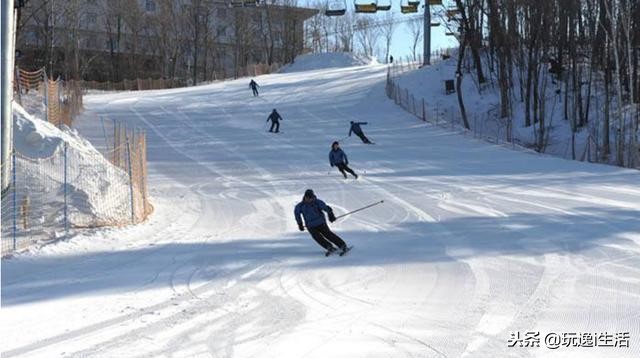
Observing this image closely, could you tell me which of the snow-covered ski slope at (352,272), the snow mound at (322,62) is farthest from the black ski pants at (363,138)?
the snow mound at (322,62)

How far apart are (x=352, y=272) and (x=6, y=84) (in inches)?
318


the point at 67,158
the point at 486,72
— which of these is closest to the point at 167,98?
the point at 486,72

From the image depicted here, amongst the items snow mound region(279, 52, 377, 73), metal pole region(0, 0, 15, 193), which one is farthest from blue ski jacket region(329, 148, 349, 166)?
snow mound region(279, 52, 377, 73)

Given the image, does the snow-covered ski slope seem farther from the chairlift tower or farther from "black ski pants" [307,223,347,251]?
the chairlift tower

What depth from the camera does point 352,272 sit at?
10.3 m

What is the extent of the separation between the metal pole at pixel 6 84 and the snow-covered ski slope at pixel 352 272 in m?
2.28

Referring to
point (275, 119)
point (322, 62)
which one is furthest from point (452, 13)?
point (322, 62)

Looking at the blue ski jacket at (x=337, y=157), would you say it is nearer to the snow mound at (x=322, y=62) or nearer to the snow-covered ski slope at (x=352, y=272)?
the snow-covered ski slope at (x=352, y=272)

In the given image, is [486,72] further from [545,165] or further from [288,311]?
[288,311]

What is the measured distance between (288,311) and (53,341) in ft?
8.73

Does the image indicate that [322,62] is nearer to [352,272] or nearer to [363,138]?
[363,138]

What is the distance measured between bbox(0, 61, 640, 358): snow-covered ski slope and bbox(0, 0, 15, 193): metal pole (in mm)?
2279

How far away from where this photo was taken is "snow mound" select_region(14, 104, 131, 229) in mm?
13508

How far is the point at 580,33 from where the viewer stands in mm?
45469
